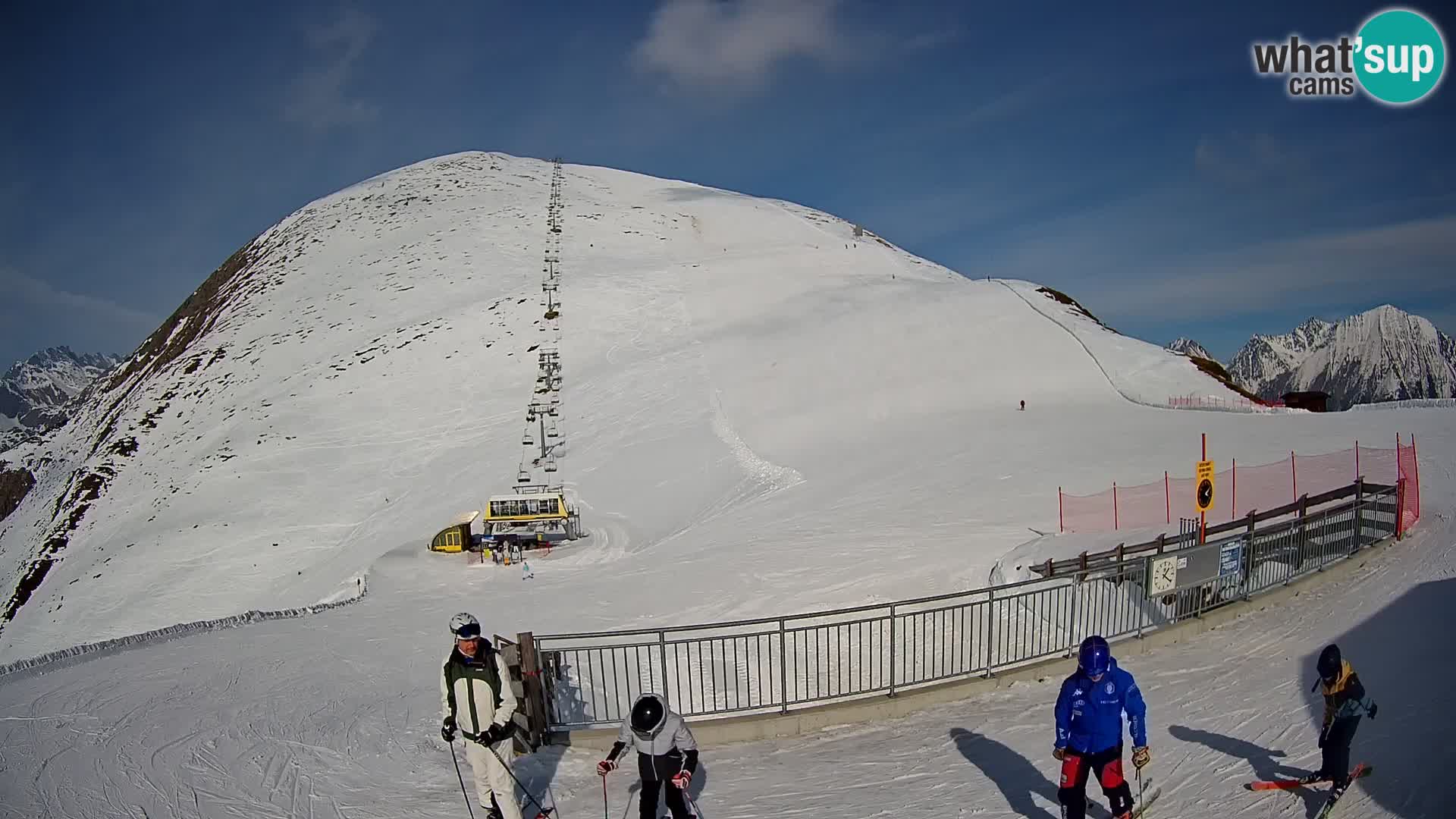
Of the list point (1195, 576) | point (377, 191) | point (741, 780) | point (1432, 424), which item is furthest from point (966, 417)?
point (377, 191)

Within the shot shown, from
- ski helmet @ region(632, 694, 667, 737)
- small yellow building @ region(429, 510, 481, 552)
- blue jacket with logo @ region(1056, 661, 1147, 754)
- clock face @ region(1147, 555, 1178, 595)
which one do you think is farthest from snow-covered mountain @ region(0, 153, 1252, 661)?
ski helmet @ region(632, 694, 667, 737)

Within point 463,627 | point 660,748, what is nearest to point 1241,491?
point 660,748

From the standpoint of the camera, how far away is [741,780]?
26.0ft

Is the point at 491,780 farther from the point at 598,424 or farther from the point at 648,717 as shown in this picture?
the point at 598,424

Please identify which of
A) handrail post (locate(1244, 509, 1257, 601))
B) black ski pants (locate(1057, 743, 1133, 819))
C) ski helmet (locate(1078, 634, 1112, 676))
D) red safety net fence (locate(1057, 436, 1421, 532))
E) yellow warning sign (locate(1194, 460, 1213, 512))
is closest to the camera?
ski helmet (locate(1078, 634, 1112, 676))

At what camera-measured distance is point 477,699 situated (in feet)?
20.2

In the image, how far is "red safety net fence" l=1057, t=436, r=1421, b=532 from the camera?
1900cm

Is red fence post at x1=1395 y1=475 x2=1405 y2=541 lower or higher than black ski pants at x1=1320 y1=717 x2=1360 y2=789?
higher

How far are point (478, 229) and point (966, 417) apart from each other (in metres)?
49.0

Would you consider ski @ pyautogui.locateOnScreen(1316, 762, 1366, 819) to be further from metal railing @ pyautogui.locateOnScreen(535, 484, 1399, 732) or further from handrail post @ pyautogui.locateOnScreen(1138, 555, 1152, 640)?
handrail post @ pyautogui.locateOnScreen(1138, 555, 1152, 640)

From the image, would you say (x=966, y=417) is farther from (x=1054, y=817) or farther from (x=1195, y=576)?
(x=1054, y=817)

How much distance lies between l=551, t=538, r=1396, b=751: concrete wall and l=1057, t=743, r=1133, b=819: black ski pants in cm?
388

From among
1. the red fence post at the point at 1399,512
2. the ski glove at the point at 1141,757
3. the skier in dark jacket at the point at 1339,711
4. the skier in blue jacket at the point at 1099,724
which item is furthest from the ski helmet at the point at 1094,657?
the red fence post at the point at 1399,512

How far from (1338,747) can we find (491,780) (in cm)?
676
